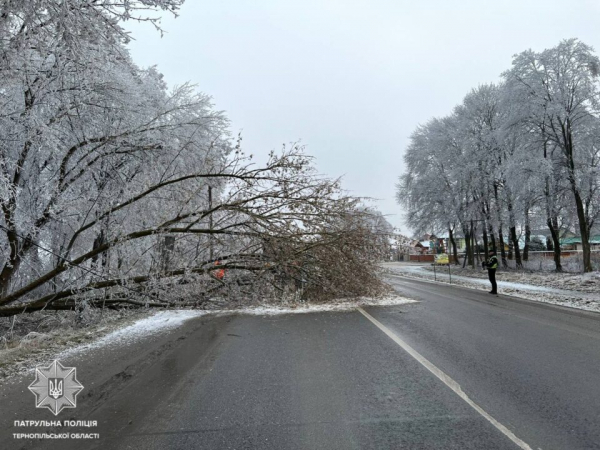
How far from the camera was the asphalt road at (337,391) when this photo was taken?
3623 millimetres

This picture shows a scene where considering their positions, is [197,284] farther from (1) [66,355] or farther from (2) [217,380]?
(2) [217,380]

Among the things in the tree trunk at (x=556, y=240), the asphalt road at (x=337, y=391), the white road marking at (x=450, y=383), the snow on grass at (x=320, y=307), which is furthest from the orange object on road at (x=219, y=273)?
the tree trunk at (x=556, y=240)

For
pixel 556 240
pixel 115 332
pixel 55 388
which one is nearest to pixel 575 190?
pixel 556 240

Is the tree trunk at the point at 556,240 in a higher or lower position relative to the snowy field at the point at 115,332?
higher

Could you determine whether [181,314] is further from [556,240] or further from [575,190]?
[556,240]

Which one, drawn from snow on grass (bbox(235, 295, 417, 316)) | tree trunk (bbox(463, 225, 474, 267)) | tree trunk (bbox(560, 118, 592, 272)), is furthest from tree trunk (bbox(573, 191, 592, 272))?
snow on grass (bbox(235, 295, 417, 316))

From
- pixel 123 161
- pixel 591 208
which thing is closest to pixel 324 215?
pixel 123 161

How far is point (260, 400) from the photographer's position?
4535 mm

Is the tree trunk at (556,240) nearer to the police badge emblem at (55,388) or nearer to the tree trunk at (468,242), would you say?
the tree trunk at (468,242)

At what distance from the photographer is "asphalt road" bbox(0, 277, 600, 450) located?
362 cm

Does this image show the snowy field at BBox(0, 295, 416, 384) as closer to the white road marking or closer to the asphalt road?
the asphalt road

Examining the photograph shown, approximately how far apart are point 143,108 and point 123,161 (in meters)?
1.41

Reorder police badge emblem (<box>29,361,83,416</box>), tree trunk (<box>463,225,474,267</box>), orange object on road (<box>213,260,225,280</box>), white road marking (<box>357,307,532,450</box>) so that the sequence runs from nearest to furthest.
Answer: white road marking (<box>357,307,532,450</box>) < police badge emblem (<box>29,361,83,416</box>) < orange object on road (<box>213,260,225,280</box>) < tree trunk (<box>463,225,474,267</box>)

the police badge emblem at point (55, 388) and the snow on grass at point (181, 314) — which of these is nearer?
the police badge emblem at point (55, 388)
